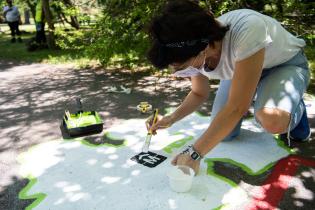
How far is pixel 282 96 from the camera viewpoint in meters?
2.14

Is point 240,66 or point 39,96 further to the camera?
point 39,96

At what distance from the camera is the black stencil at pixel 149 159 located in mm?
2480

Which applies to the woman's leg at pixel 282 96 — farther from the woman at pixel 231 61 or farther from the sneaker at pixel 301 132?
the sneaker at pixel 301 132

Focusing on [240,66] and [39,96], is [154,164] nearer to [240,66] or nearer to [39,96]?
[240,66]

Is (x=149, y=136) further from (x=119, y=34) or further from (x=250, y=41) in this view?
(x=119, y=34)

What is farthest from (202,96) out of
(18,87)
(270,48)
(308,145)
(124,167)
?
(18,87)

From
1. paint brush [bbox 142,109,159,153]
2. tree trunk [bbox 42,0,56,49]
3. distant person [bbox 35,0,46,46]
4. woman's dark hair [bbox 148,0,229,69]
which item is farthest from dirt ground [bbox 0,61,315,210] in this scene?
distant person [bbox 35,0,46,46]

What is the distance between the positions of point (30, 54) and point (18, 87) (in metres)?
3.04

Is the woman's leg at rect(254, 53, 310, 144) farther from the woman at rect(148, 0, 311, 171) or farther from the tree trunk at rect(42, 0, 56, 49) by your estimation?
the tree trunk at rect(42, 0, 56, 49)

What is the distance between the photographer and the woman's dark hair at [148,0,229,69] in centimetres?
162

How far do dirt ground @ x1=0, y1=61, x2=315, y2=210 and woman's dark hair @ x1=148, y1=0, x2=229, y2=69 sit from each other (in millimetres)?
1006

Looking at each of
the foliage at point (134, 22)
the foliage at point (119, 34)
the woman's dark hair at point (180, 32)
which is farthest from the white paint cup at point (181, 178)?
the foliage at point (119, 34)

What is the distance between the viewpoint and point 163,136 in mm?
2939

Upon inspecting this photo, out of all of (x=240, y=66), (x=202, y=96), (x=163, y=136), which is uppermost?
(x=240, y=66)
